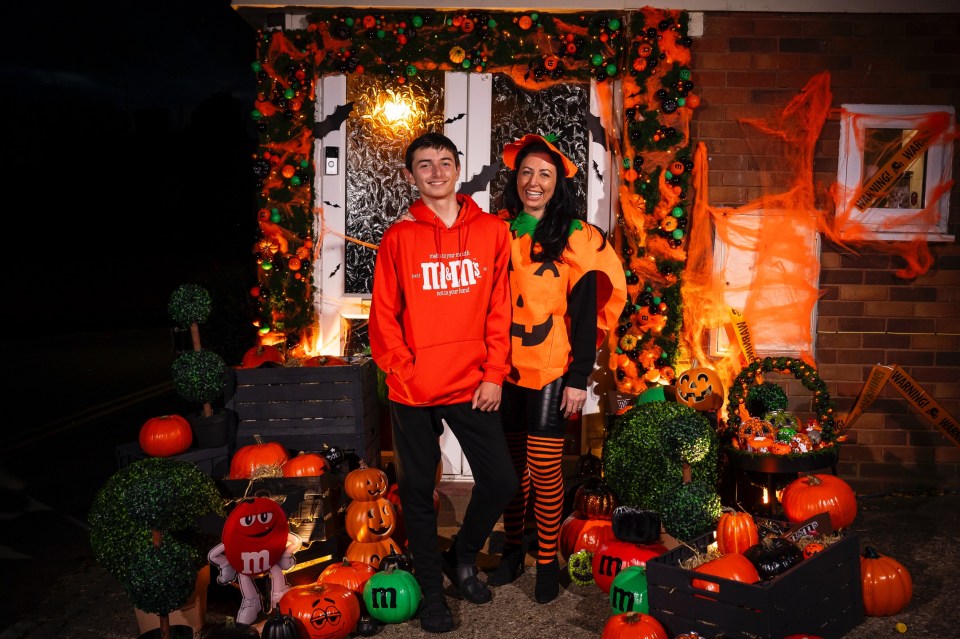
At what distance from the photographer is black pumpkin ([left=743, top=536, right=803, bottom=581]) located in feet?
12.3

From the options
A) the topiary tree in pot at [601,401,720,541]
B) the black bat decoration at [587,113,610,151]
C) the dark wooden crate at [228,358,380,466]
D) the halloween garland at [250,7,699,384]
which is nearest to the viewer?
the topiary tree in pot at [601,401,720,541]

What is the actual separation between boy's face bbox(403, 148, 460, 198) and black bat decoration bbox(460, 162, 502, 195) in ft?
6.94

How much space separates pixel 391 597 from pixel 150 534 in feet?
3.77

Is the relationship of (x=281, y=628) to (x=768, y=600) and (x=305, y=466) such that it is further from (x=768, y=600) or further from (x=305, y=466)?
(x=768, y=600)

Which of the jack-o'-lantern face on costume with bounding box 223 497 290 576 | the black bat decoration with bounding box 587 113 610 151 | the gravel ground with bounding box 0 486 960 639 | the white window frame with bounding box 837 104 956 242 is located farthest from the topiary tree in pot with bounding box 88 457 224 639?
the white window frame with bounding box 837 104 956 242

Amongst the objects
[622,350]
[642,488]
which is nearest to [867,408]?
[622,350]

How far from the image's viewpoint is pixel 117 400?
1099 centimetres

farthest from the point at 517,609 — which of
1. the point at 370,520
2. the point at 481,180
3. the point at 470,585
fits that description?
the point at 481,180

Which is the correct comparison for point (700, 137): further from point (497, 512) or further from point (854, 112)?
point (497, 512)

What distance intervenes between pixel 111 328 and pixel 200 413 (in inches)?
654

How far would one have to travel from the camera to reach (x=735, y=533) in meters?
4.21

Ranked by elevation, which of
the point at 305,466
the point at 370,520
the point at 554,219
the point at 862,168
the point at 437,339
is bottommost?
the point at 370,520

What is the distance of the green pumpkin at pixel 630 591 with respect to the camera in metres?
3.96

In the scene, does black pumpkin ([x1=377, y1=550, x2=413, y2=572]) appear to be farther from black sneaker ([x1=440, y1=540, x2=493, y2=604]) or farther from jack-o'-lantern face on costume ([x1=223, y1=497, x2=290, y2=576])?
jack-o'-lantern face on costume ([x1=223, y1=497, x2=290, y2=576])
